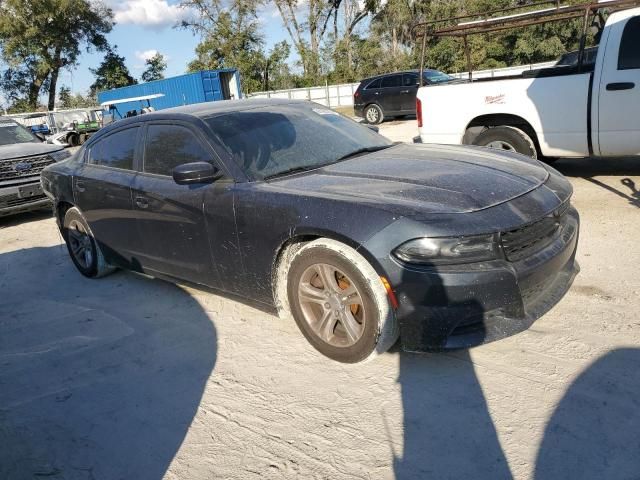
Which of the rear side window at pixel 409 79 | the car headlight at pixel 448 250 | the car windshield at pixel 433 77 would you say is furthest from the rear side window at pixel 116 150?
the rear side window at pixel 409 79

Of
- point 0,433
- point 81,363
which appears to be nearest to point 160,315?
point 81,363

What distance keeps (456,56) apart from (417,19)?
1083 centimetres

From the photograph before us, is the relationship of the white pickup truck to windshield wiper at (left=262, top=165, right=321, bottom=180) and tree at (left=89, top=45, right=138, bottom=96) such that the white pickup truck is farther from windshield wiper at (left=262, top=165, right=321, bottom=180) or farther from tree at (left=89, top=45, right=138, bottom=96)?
tree at (left=89, top=45, right=138, bottom=96)

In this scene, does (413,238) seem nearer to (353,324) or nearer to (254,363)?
(353,324)

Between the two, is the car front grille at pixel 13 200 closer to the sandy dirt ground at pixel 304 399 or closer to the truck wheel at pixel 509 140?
the sandy dirt ground at pixel 304 399

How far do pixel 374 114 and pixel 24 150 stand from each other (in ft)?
39.3

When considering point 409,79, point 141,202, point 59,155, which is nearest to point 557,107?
point 141,202

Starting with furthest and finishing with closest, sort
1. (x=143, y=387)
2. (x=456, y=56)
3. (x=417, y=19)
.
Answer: (x=417, y=19) → (x=456, y=56) → (x=143, y=387)

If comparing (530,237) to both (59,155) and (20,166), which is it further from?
(59,155)

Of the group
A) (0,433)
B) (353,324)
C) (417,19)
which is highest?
(417,19)

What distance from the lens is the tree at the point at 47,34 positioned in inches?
1540

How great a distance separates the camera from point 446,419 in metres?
2.57

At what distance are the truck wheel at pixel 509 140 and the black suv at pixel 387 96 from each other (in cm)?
1070

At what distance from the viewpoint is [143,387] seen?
320cm
